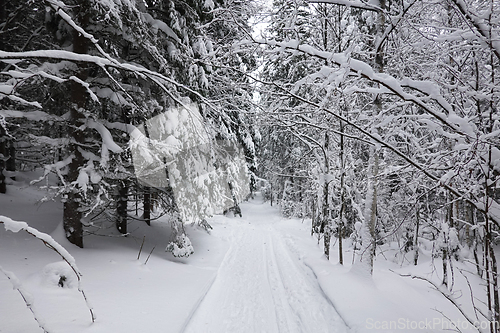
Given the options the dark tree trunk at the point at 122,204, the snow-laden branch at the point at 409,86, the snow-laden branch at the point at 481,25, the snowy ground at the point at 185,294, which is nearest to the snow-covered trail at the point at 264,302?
the snowy ground at the point at 185,294

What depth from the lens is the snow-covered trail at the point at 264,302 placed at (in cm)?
→ 472

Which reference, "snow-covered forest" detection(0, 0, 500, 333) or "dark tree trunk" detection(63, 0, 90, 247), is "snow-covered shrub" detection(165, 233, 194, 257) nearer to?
"snow-covered forest" detection(0, 0, 500, 333)

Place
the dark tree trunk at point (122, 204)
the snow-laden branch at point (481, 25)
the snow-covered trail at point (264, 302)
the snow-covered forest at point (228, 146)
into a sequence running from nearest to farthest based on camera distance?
the snow-laden branch at point (481, 25), the snow-covered forest at point (228, 146), the snow-covered trail at point (264, 302), the dark tree trunk at point (122, 204)

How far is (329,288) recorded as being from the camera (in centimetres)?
614

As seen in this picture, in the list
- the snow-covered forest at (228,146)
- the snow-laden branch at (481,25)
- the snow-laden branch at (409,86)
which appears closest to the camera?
the snow-laden branch at (481,25)

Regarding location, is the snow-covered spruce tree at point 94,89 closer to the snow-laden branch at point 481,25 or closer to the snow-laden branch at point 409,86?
the snow-laden branch at point 409,86

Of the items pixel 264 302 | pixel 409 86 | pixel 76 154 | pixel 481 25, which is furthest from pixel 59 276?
pixel 481 25

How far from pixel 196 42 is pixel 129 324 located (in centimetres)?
726

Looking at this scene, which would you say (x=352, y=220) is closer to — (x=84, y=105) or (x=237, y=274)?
(x=237, y=274)

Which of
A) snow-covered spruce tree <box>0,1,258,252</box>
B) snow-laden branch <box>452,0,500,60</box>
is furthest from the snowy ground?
snow-laden branch <box>452,0,500,60</box>

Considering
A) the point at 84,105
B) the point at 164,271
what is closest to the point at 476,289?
the point at 164,271

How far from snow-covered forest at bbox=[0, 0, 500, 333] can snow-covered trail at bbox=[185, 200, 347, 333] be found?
0.18 feet

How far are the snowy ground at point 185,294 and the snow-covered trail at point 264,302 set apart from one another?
0.02 meters

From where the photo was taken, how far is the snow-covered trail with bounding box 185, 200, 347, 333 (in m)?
4.72
